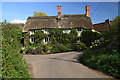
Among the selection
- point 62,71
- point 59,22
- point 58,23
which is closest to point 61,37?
point 58,23

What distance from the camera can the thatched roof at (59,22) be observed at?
22531 mm

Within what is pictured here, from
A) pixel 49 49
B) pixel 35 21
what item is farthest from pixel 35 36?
pixel 49 49

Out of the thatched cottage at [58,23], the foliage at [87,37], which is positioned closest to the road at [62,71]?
the foliage at [87,37]

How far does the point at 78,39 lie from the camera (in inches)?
895

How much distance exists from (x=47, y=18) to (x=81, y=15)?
8415 millimetres

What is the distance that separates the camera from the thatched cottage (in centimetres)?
2238

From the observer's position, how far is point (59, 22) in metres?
23.2

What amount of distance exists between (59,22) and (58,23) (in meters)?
0.41

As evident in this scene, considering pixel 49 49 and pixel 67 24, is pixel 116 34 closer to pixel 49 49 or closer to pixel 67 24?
pixel 49 49

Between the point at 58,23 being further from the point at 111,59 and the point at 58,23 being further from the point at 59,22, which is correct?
the point at 111,59

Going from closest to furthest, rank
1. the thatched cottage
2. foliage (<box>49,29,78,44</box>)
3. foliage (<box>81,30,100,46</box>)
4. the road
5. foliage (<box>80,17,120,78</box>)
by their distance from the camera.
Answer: the road, foliage (<box>80,17,120,78</box>), foliage (<box>49,29,78,44</box>), foliage (<box>81,30,100,46</box>), the thatched cottage

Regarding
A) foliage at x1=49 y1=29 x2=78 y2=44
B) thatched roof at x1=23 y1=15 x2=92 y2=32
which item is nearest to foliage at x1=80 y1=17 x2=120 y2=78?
foliage at x1=49 y1=29 x2=78 y2=44

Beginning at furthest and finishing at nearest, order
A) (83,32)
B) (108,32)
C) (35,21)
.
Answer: (35,21)
(83,32)
(108,32)

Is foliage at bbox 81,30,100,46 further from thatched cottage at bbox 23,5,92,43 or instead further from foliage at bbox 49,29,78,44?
foliage at bbox 49,29,78,44
